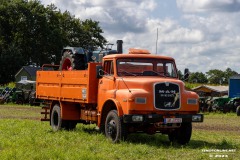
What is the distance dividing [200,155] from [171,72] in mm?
3542

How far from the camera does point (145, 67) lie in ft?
41.9

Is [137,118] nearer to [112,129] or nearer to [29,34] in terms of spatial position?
[112,129]

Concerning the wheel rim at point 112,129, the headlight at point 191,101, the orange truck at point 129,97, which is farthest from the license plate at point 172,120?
the wheel rim at point 112,129

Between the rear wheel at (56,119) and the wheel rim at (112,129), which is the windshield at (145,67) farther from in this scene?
the rear wheel at (56,119)

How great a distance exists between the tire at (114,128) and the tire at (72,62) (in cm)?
393

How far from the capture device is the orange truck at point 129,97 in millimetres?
11461

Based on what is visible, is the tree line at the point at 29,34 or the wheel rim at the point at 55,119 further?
the tree line at the point at 29,34

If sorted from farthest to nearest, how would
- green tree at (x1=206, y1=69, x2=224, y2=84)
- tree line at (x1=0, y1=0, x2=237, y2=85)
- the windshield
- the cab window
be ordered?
1. green tree at (x1=206, y1=69, x2=224, y2=84)
2. tree line at (x1=0, y1=0, x2=237, y2=85)
3. the cab window
4. the windshield

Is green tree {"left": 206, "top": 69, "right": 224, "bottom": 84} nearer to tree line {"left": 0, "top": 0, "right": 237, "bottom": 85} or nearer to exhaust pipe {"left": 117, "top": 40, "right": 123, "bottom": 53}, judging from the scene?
tree line {"left": 0, "top": 0, "right": 237, "bottom": 85}

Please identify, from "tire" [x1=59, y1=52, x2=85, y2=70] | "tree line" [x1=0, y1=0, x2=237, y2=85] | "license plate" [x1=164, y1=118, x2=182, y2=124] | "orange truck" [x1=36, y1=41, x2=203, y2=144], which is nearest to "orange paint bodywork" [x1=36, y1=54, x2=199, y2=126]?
"orange truck" [x1=36, y1=41, x2=203, y2=144]

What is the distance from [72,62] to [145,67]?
3.79m

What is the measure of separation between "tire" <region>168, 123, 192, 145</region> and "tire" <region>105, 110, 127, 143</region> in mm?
1629

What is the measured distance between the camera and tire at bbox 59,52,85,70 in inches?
622

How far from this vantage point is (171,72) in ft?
42.6
